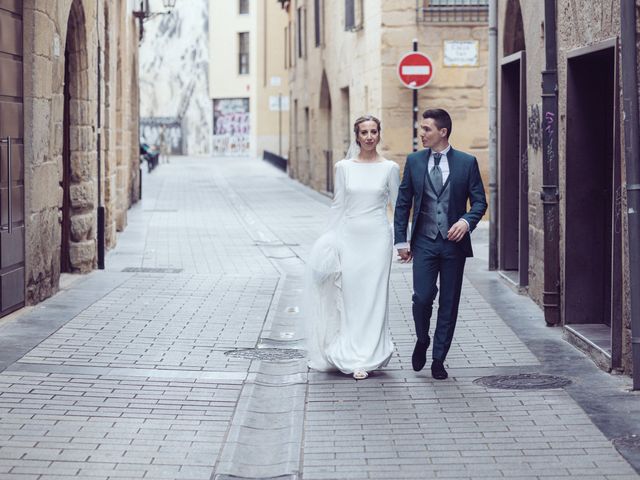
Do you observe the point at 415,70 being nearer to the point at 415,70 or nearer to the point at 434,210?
the point at 415,70

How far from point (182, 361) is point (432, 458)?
3.18m

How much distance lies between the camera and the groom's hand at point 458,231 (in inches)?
318

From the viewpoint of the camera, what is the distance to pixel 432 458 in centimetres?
625

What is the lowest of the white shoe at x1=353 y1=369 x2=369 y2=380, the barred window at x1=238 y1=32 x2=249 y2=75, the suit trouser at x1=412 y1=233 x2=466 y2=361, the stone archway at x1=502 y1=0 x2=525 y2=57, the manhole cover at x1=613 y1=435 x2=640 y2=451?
the manhole cover at x1=613 y1=435 x2=640 y2=451

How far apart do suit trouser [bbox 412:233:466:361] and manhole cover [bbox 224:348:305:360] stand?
4.67 ft

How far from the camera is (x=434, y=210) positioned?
8266 millimetres

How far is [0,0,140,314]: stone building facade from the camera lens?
444 inches

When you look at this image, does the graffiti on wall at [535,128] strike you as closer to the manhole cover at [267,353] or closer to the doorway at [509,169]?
the doorway at [509,169]

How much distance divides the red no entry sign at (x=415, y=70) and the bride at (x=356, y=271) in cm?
1245

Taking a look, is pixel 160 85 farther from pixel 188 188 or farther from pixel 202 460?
pixel 202 460

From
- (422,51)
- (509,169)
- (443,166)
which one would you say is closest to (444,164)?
(443,166)

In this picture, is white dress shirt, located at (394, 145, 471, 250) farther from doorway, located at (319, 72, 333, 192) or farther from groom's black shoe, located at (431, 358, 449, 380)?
doorway, located at (319, 72, 333, 192)

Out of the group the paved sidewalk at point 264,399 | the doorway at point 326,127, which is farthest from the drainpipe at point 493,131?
the doorway at point 326,127

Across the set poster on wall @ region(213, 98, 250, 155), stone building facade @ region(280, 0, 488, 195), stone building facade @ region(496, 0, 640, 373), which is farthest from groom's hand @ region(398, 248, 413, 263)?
poster on wall @ region(213, 98, 250, 155)
